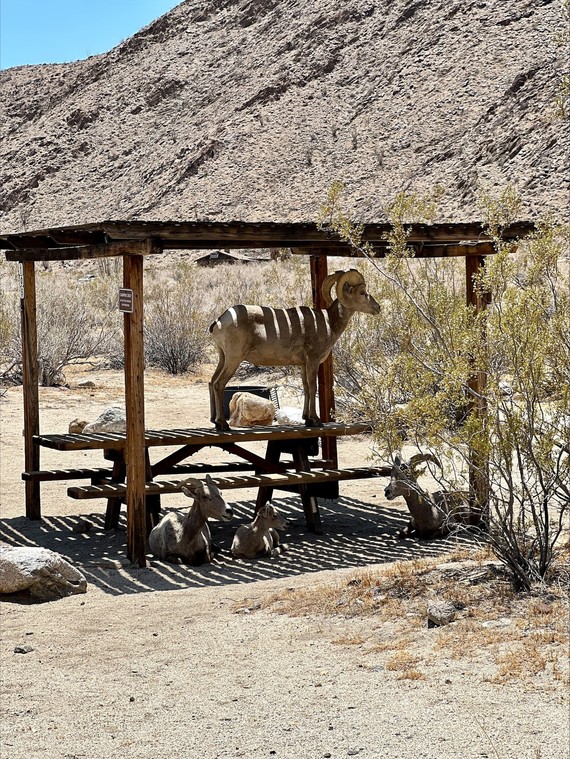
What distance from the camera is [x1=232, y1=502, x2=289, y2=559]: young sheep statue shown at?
30.6 feet

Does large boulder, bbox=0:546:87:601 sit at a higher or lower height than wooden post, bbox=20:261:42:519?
lower

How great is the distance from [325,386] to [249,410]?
3.58 metres

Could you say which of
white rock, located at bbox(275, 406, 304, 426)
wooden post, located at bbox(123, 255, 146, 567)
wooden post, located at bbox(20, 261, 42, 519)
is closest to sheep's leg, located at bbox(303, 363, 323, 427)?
wooden post, located at bbox(123, 255, 146, 567)

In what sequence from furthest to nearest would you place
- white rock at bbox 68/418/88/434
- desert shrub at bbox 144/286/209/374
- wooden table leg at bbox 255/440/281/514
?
1. desert shrub at bbox 144/286/209/374
2. white rock at bbox 68/418/88/434
3. wooden table leg at bbox 255/440/281/514

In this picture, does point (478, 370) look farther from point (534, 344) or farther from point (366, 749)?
point (366, 749)

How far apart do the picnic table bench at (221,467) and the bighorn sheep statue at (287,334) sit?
0.31m

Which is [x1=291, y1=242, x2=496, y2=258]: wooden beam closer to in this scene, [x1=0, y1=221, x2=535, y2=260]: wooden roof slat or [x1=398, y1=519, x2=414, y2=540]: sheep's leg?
[x1=0, y1=221, x2=535, y2=260]: wooden roof slat

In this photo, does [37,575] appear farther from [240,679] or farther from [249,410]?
[249,410]

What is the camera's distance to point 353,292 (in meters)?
10.5

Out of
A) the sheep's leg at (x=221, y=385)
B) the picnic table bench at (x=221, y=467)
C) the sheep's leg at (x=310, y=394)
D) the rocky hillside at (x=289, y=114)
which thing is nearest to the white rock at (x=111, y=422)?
the picnic table bench at (x=221, y=467)

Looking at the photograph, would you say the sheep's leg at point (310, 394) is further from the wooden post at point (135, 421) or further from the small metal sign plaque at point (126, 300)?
the small metal sign plaque at point (126, 300)

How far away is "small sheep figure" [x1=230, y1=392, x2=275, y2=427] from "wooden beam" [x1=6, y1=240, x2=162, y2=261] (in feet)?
17.3

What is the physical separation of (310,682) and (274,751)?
0.88m

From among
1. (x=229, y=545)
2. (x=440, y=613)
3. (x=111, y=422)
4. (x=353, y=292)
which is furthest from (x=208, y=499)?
(x=111, y=422)
